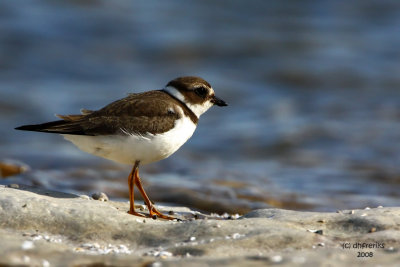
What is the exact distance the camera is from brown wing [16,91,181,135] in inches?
230

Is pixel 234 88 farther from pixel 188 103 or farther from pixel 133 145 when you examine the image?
pixel 133 145

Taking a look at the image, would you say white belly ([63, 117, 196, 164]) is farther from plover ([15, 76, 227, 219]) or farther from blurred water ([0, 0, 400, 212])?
blurred water ([0, 0, 400, 212])

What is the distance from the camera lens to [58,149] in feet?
36.7

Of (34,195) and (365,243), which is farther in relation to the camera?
(34,195)

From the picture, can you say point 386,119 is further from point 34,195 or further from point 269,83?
point 34,195

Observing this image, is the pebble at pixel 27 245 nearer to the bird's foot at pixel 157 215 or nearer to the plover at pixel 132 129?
the plover at pixel 132 129

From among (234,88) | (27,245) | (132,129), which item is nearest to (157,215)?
(132,129)

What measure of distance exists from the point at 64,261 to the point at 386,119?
9889 millimetres

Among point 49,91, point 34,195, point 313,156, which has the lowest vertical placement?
point 34,195

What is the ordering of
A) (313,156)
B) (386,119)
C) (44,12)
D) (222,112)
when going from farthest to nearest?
(44,12) → (222,112) → (386,119) → (313,156)

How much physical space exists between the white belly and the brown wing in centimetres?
6

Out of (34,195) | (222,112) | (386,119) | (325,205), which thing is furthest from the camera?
(222,112)

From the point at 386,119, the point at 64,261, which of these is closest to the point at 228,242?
the point at 64,261

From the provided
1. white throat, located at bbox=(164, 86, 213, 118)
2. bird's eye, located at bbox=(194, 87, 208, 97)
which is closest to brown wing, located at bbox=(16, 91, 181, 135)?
white throat, located at bbox=(164, 86, 213, 118)
